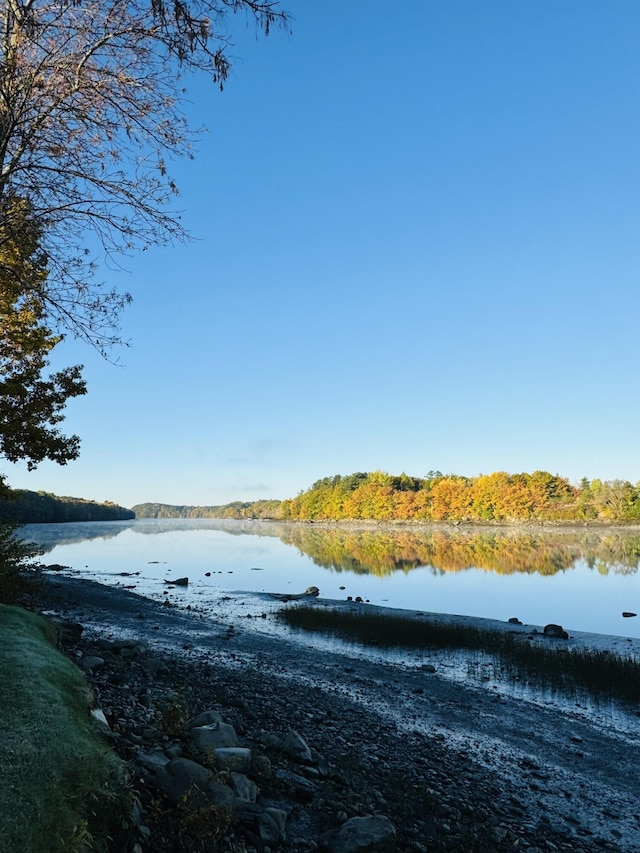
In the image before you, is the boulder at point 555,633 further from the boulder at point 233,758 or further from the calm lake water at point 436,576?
the boulder at point 233,758

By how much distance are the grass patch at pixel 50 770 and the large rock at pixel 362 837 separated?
2.49 metres

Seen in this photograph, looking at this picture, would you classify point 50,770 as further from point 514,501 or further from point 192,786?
point 514,501

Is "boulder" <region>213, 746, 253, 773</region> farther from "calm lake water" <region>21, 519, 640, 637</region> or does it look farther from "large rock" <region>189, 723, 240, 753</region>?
"calm lake water" <region>21, 519, 640, 637</region>

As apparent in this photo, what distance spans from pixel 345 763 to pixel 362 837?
257 cm

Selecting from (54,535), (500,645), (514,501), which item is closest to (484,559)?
(500,645)

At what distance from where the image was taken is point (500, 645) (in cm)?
1988

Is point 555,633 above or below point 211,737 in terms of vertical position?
below

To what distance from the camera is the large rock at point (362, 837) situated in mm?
5559

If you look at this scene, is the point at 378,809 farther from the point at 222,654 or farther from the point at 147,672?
the point at 222,654

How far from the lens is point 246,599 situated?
31781mm

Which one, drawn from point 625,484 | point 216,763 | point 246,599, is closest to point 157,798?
point 216,763

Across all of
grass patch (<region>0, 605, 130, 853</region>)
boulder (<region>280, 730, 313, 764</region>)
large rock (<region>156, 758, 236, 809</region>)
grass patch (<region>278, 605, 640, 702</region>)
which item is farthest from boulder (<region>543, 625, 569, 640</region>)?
grass patch (<region>0, 605, 130, 853</region>)

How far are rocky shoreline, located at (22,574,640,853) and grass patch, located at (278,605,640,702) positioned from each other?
3498mm

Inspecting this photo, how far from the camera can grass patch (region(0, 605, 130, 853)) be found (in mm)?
3842
